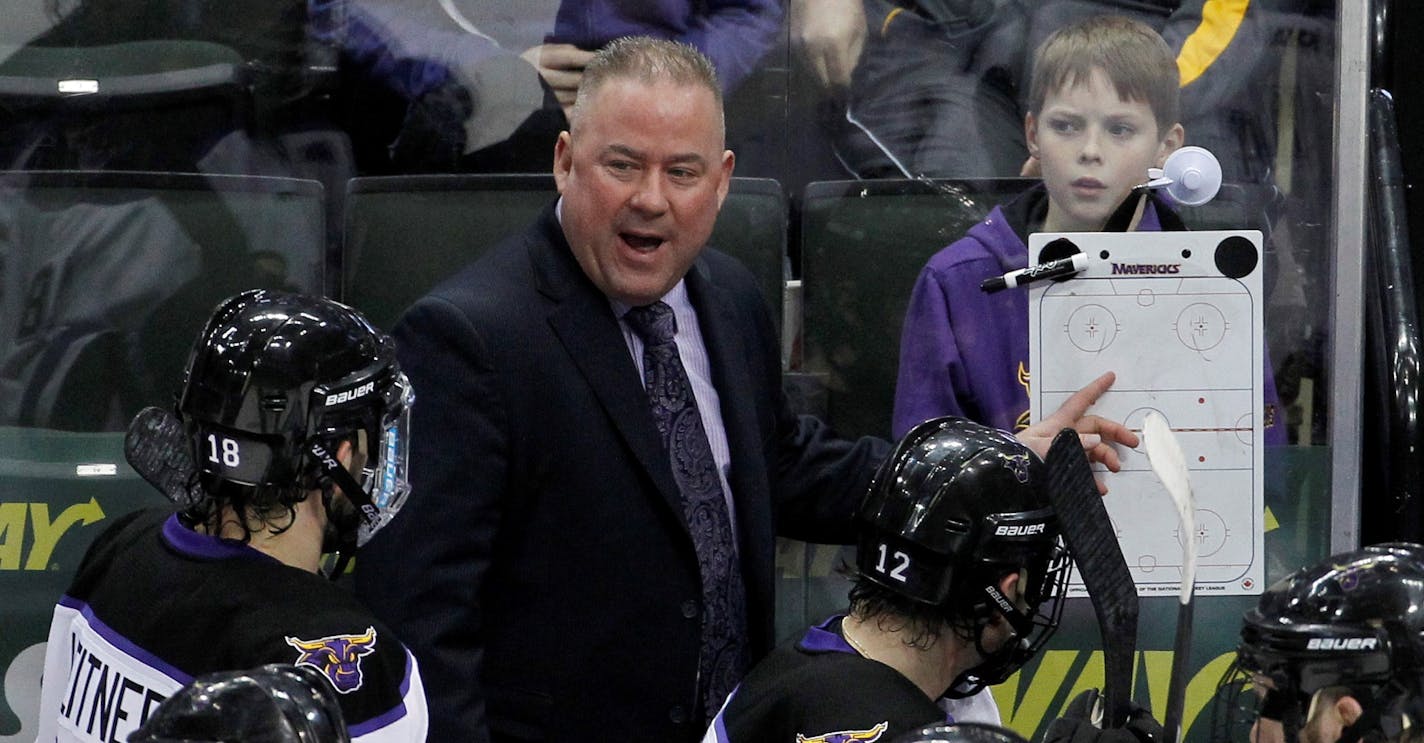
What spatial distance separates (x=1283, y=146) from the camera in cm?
371

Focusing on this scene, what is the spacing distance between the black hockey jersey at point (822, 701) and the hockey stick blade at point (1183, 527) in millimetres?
304

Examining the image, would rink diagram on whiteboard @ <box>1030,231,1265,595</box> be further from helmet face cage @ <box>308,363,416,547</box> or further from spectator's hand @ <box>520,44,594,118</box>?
helmet face cage @ <box>308,363,416,547</box>

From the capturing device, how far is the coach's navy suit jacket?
9.29ft

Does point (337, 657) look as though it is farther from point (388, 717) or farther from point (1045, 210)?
point (1045, 210)

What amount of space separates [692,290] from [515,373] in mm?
419

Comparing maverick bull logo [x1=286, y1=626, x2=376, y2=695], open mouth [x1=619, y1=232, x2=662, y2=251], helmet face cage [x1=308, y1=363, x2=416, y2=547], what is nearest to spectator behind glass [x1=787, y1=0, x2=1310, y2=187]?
open mouth [x1=619, y1=232, x2=662, y2=251]

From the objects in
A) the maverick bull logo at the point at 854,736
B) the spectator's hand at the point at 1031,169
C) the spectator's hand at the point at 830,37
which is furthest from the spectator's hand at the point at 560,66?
the maverick bull logo at the point at 854,736

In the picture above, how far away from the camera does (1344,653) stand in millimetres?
1882

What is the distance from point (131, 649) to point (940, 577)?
97 centimetres

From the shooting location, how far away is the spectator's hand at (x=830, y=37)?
12.5 feet

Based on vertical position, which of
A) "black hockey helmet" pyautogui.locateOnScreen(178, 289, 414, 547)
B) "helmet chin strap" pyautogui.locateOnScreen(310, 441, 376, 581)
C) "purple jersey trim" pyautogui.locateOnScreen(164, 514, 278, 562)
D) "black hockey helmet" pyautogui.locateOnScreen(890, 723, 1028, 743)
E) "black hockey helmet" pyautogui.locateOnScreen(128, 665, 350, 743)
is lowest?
"black hockey helmet" pyautogui.locateOnScreen(890, 723, 1028, 743)

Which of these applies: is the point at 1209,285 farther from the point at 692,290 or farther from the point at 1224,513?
the point at 692,290

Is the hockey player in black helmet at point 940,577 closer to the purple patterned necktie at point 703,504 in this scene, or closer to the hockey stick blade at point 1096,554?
the hockey stick blade at point 1096,554

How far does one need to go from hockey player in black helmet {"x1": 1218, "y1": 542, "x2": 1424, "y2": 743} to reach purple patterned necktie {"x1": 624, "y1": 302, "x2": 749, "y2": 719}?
1218 mm
